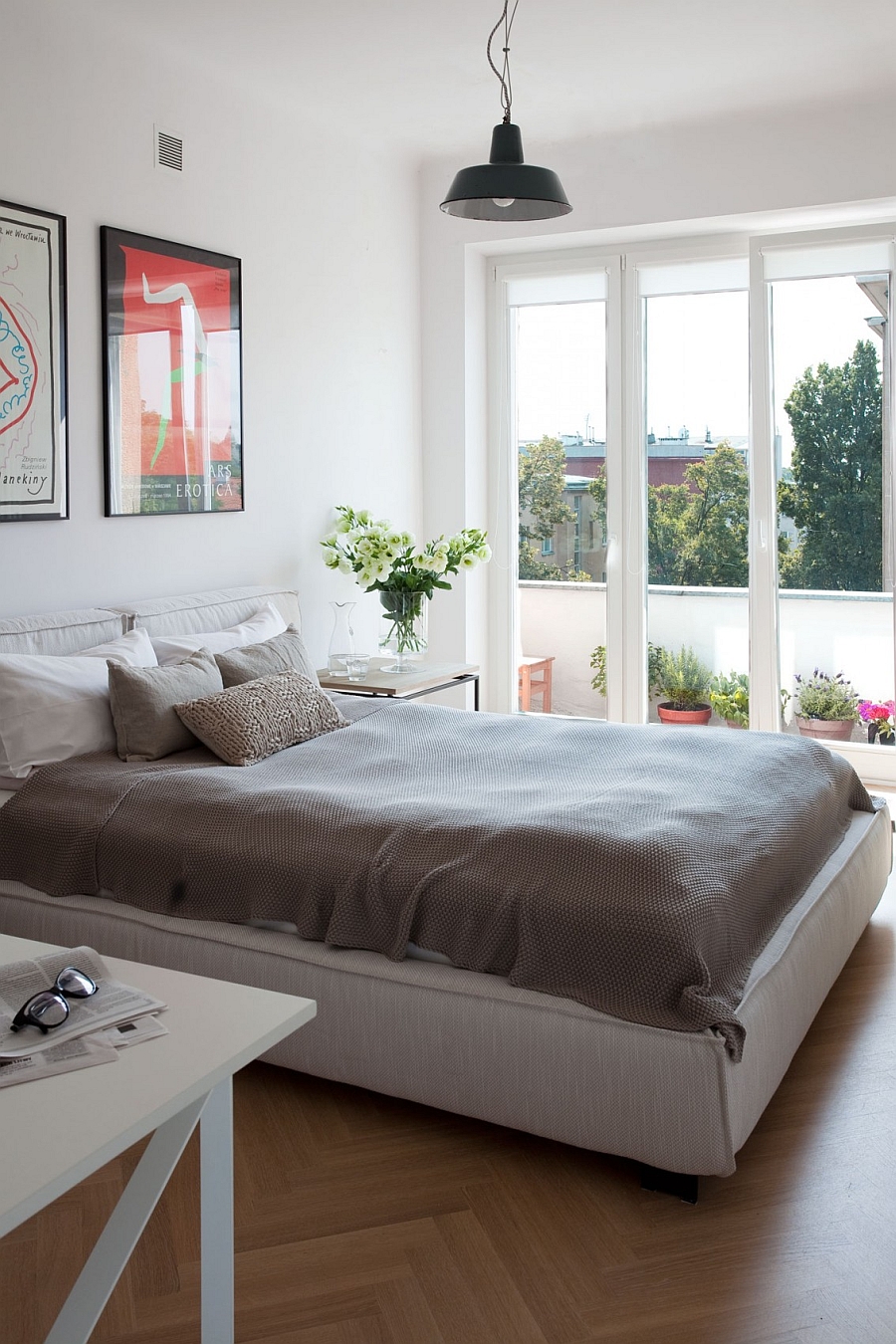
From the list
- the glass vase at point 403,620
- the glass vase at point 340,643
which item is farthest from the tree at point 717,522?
the glass vase at point 340,643

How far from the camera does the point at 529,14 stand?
12.3 feet

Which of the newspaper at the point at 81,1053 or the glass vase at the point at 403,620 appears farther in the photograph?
the glass vase at the point at 403,620

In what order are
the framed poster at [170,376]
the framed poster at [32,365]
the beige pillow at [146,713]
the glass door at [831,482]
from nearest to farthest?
the beige pillow at [146,713], the framed poster at [32,365], the framed poster at [170,376], the glass door at [831,482]

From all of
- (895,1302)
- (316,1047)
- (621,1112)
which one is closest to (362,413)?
(316,1047)

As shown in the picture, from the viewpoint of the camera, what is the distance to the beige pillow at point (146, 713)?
3188 mm

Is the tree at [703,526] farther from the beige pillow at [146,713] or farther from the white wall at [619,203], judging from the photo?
the beige pillow at [146,713]

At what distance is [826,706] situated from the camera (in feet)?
17.2

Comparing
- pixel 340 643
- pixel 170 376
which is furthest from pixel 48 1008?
pixel 340 643

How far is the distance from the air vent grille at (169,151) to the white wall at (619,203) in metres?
1.45

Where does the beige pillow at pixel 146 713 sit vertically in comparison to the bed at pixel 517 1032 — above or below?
above

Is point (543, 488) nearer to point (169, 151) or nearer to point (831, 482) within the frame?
point (831, 482)

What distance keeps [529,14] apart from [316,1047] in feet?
10.1

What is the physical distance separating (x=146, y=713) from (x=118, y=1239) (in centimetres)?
186

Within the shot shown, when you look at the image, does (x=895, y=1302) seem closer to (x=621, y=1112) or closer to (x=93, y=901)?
(x=621, y=1112)
